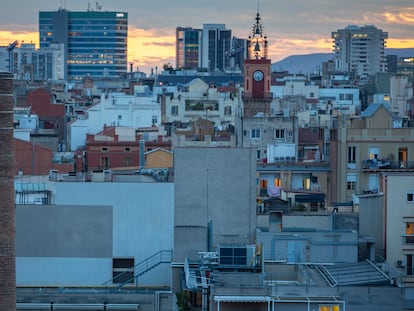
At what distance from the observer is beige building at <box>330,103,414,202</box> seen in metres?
60.8

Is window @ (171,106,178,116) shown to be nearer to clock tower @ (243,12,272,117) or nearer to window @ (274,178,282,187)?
clock tower @ (243,12,272,117)

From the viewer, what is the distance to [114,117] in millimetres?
99188

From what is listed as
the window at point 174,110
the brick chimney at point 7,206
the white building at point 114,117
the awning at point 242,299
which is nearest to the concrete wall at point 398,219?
the awning at point 242,299

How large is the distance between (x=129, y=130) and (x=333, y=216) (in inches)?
1531

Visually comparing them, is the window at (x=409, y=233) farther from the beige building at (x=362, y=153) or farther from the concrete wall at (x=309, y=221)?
the beige building at (x=362, y=153)

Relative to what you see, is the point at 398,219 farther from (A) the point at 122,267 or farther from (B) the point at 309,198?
(B) the point at 309,198

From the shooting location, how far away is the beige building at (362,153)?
200 ft

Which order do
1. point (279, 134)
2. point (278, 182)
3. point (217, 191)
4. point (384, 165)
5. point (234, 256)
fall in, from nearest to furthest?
point (234, 256)
point (217, 191)
point (384, 165)
point (278, 182)
point (279, 134)

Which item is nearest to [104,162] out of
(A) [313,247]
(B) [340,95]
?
(A) [313,247]

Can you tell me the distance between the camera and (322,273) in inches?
1398

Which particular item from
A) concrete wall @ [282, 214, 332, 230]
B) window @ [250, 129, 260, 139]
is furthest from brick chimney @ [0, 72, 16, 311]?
window @ [250, 129, 260, 139]

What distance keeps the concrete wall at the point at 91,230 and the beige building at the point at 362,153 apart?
20230 mm

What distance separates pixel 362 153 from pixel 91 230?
2201 cm

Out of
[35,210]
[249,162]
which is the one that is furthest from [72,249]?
[249,162]
